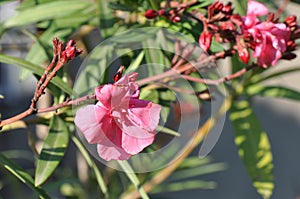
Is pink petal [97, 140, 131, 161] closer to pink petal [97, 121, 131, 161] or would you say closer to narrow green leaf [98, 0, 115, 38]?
pink petal [97, 121, 131, 161]

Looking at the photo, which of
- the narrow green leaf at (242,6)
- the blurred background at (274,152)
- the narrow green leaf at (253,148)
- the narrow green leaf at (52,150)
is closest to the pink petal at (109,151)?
the narrow green leaf at (52,150)

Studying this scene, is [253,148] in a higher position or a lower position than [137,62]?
lower

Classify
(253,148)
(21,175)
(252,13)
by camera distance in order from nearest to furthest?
(21,175) → (252,13) → (253,148)

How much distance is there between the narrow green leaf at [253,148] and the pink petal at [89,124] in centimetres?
58

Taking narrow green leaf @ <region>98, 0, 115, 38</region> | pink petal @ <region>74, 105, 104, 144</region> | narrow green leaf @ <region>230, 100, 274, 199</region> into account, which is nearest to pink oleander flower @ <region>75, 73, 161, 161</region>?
pink petal @ <region>74, 105, 104, 144</region>

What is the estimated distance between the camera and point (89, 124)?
2.08 feet

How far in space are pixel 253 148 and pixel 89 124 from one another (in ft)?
2.06

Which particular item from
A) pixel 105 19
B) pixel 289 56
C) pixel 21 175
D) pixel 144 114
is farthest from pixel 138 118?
pixel 105 19

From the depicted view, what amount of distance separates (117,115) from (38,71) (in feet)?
0.91

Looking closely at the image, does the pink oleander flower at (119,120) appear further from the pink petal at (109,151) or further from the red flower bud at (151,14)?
the red flower bud at (151,14)

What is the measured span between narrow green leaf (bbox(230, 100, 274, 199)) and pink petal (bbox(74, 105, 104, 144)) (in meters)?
0.58

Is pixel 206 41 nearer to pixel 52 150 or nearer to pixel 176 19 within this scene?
pixel 176 19

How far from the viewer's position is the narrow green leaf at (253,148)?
3.79ft

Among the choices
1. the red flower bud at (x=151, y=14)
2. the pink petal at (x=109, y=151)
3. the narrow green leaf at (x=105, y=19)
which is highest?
the pink petal at (x=109, y=151)
